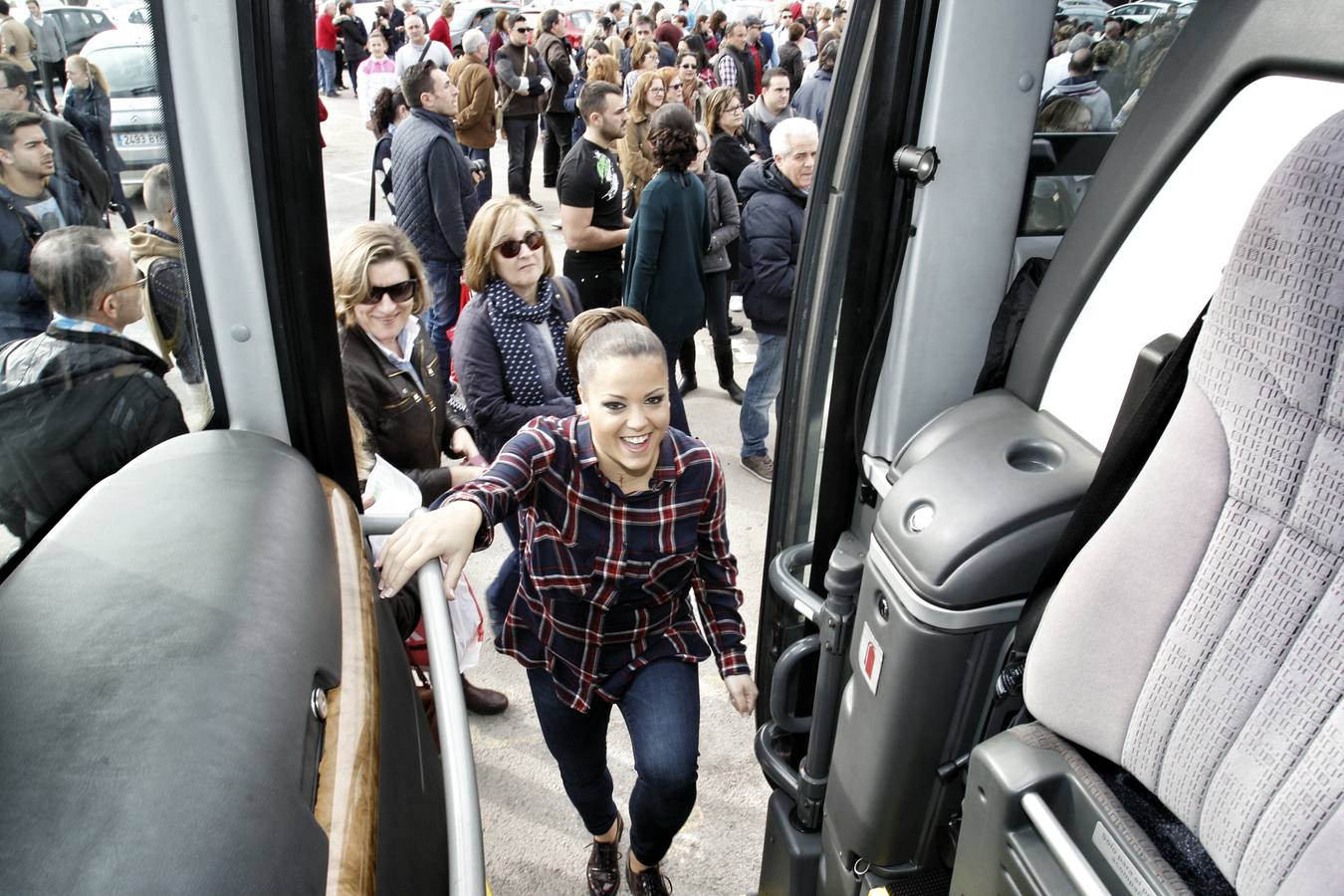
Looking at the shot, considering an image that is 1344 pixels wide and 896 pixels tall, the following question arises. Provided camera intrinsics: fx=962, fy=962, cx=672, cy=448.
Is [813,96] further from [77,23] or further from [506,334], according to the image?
[77,23]

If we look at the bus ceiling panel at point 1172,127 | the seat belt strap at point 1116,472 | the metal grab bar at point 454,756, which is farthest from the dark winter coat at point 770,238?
the metal grab bar at point 454,756

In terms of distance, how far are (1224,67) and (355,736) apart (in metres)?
1.25

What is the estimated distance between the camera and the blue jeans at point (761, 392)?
4426 mm

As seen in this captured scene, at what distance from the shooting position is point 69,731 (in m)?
0.74

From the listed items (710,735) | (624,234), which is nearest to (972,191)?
(710,735)

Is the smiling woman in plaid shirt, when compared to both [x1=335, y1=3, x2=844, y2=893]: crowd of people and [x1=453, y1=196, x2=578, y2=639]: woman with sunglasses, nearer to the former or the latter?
[x1=335, y1=3, x2=844, y2=893]: crowd of people

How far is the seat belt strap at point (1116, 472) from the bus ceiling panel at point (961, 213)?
461 mm

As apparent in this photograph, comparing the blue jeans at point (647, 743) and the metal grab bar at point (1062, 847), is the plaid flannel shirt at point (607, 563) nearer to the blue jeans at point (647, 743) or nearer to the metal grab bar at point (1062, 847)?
the blue jeans at point (647, 743)

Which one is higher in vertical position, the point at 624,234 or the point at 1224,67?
the point at 1224,67

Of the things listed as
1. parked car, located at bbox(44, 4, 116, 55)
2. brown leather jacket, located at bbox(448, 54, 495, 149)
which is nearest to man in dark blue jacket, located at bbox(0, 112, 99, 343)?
parked car, located at bbox(44, 4, 116, 55)

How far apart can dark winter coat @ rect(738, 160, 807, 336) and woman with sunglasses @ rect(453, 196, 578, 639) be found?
1.33 meters

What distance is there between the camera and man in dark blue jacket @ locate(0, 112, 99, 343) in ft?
3.13

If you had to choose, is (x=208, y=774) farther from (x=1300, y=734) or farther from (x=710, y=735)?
(x=710, y=735)

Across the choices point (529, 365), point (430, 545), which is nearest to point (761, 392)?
point (529, 365)
